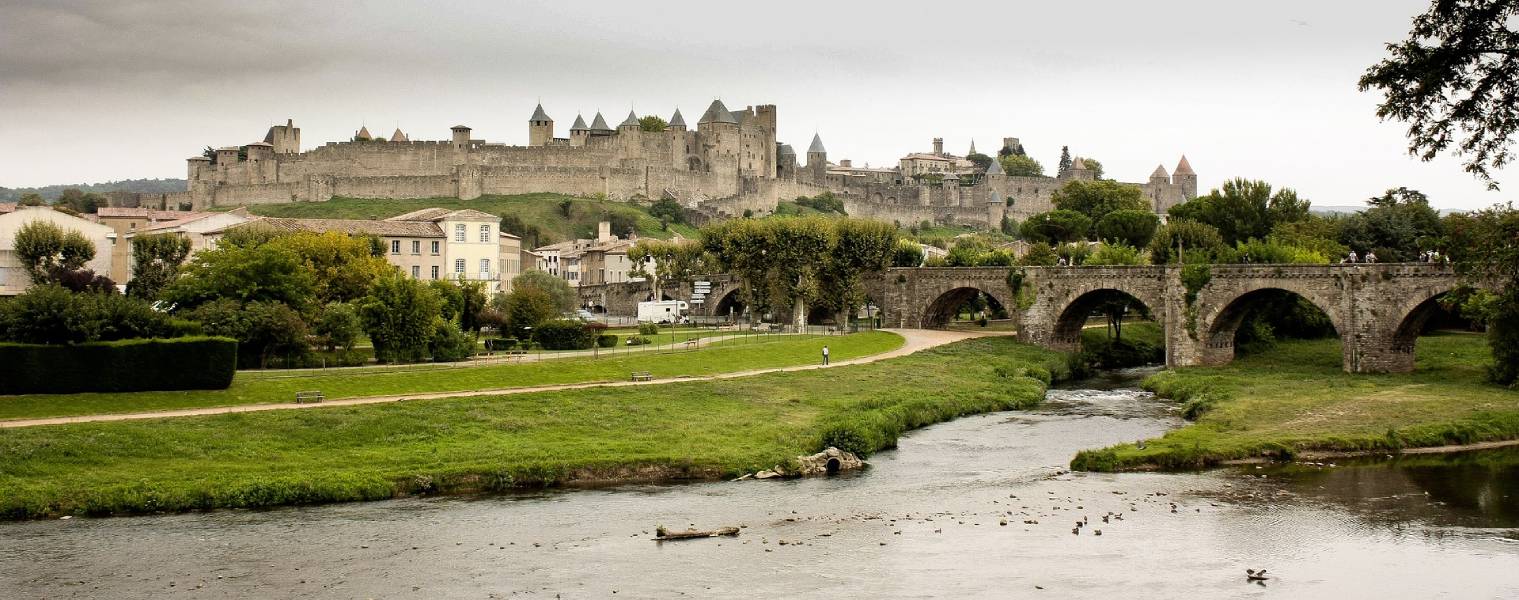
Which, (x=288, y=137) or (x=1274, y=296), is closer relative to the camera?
(x=1274, y=296)

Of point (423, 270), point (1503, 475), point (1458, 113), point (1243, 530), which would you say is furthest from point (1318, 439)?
point (423, 270)

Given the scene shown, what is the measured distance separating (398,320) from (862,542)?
23.6m

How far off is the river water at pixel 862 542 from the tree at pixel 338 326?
17.0 meters

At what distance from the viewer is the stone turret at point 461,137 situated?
146 meters

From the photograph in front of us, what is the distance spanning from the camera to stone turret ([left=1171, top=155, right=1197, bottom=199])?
165 metres

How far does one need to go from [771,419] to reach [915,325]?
33.7 metres

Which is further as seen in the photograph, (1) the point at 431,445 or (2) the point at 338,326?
(2) the point at 338,326

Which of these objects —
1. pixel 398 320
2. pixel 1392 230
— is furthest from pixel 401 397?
pixel 1392 230

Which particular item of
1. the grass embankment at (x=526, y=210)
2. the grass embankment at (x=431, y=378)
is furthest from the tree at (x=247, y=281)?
the grass embankment at (x=526, y=210)

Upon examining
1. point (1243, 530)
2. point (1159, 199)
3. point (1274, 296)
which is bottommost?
point (1243, 530)

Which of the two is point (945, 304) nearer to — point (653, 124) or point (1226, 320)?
point (1226, 320)

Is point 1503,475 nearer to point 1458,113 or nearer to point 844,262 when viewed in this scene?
point 1458,113

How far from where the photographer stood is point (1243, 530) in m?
25.0

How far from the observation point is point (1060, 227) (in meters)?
101
